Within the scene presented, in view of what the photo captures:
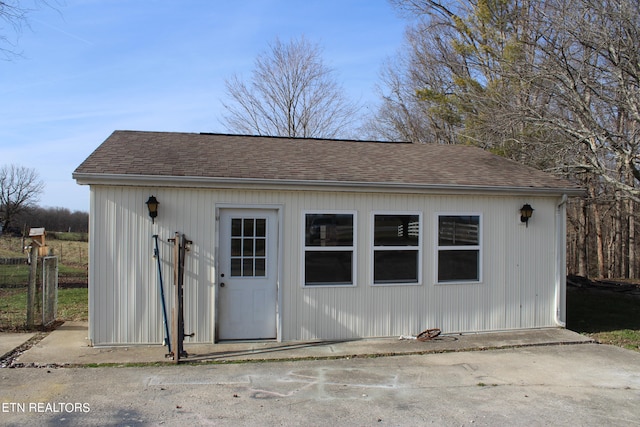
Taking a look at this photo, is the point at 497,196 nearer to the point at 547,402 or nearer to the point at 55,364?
the point at 547,402

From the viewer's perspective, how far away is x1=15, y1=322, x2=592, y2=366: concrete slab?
6386mm

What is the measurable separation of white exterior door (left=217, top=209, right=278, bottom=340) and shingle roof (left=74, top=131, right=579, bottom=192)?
682 mm

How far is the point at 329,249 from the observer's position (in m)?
7.54

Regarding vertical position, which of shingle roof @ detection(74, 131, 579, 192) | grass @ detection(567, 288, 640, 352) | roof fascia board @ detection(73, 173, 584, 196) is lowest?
grass @ detection(567, 288, 640, 352)

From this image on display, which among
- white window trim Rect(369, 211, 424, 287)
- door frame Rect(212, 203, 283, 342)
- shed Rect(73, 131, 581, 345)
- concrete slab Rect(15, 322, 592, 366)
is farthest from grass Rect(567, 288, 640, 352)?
door frame Rect(212, 203, 283, 342)

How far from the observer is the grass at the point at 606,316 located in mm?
8078

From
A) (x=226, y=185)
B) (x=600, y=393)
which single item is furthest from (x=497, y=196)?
(x=226, y=185)

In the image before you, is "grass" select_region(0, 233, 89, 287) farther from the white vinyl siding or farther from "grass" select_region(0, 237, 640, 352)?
the white vinyl siding

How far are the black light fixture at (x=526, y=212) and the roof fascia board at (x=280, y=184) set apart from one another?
9.6 inches

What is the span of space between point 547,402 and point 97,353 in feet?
17.9

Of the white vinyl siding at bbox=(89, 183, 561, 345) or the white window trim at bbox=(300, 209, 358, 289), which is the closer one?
the white vinyl siding at bbox=(89, 183, 561, 345)

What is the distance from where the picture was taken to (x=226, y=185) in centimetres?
706

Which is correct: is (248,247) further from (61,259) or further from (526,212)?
(61,259)

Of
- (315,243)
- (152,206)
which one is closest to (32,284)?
(152,206)
